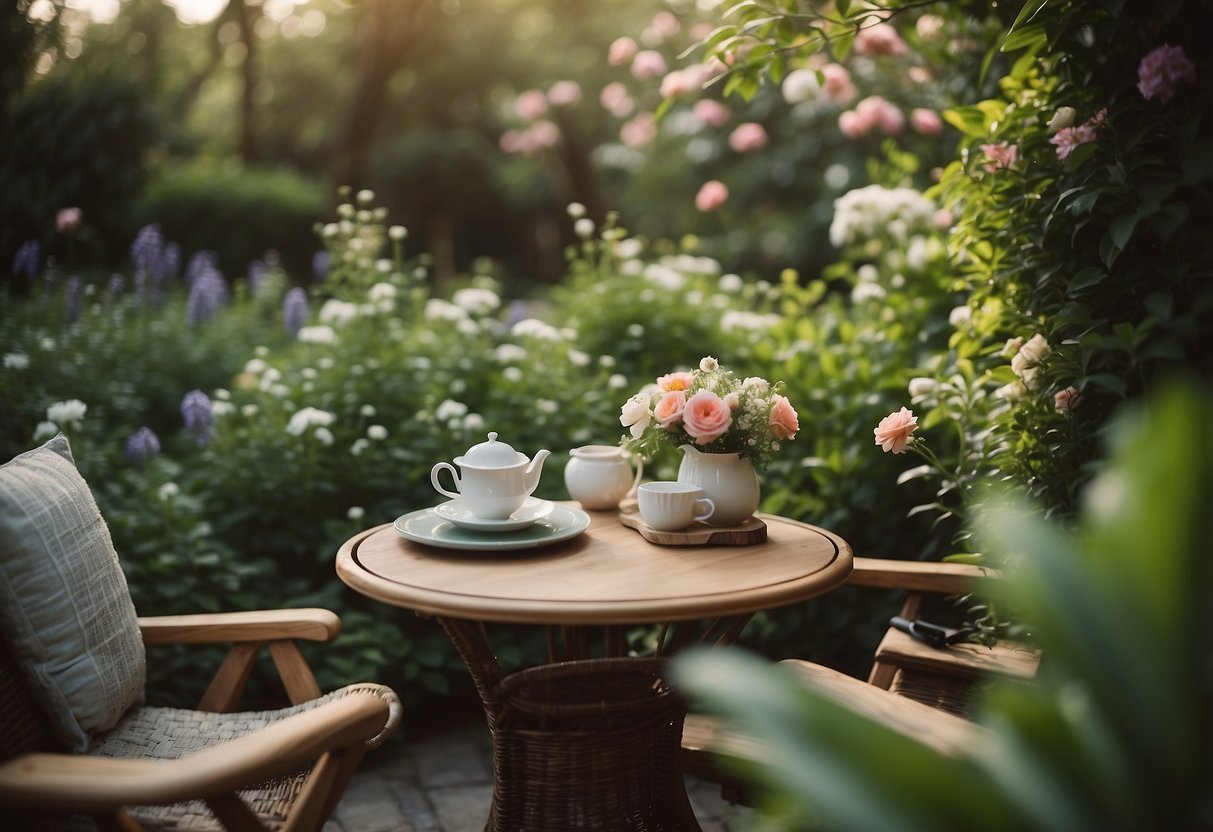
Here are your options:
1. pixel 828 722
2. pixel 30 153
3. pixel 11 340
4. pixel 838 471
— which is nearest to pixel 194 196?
pixel 30 153

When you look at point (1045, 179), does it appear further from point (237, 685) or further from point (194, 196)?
point (194, 196)

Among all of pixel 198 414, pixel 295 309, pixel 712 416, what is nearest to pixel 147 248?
pixel 295 309

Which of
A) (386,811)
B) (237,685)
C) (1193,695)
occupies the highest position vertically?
(1193,695)

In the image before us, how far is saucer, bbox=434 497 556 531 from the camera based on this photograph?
206cm

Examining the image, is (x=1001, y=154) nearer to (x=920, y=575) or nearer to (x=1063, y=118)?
(x=1063, y=118)

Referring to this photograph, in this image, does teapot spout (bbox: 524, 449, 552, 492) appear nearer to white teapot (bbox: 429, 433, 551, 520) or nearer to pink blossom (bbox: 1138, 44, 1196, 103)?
white teapot (bbox: 429, 433, 551, 520)

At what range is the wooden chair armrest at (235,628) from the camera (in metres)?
2.10

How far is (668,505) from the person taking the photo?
2.07 m

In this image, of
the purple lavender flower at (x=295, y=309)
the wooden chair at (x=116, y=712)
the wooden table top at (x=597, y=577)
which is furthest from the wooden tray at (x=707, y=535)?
the purple lavender flower at (x=295, y=309)

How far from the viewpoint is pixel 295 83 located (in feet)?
51.4

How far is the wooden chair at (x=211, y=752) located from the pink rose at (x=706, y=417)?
2.75 ft

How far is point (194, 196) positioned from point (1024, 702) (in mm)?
8413

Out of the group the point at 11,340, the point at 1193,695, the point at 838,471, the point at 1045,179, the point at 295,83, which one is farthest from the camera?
the point at 295,83

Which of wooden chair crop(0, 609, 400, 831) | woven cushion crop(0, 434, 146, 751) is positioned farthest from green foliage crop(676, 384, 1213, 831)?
woven cushion crop(0, 434, 146, 751)
